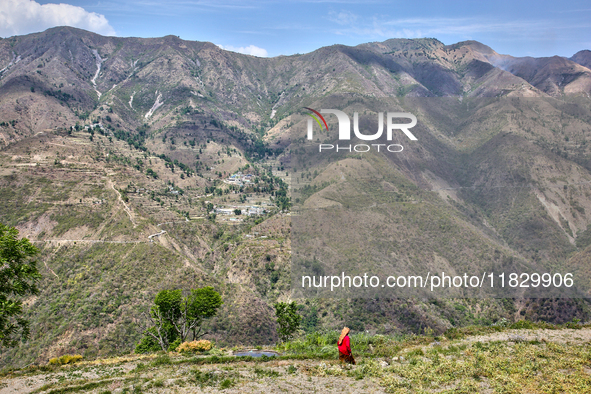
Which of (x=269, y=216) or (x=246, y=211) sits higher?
(x=269, y=216)

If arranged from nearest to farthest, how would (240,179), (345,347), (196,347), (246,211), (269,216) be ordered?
(345,347) < (196,347) < (269,216) < (246,211) < (240,179)

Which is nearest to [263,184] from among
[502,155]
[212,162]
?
[212,162]

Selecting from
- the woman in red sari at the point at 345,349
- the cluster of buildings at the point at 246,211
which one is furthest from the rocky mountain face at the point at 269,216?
the woman in red sari at the point at 345,349

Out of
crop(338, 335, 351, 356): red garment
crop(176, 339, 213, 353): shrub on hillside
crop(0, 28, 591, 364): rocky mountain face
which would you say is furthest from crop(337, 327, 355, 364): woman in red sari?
crop(0, 28, 591, 364): rocky mountain face

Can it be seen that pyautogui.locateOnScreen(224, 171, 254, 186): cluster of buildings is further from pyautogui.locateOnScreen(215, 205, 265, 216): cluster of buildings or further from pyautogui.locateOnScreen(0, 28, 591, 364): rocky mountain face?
pyautogui.locateOnScreen(215, 205, 265, 216): cluster of buildings

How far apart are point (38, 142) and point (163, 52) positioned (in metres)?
150

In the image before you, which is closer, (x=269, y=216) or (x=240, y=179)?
(x=269, y=216)

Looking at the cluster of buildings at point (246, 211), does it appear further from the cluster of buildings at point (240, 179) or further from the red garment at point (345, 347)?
the red garment at point (345, 347)

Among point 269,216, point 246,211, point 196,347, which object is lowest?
point 246,211

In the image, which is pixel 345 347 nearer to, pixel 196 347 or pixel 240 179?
pixel 196 347

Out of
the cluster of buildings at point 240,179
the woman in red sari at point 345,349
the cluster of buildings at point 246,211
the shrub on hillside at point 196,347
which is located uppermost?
the cluster of buildings at point 240,179

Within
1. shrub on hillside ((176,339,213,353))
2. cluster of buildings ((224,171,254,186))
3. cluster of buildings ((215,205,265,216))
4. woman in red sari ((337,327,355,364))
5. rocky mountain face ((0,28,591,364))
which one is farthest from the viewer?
cluster of buildings ((224,171,254,186))

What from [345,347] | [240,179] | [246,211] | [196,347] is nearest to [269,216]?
[246,211]

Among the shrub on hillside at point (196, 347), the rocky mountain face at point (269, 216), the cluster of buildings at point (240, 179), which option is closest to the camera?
the shrub on hillside at point (196, 347)
